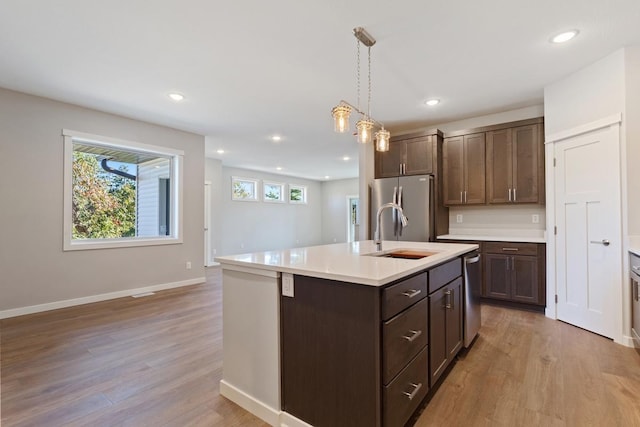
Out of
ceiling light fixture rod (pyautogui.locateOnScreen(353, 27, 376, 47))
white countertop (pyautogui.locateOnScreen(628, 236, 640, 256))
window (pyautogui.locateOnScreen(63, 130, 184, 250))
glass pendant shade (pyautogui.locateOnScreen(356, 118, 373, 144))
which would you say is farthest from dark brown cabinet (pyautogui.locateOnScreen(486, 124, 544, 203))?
window (pyautogui.locateOnScreen(63, 130, 184, 250))

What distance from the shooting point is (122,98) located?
3609 millimetres

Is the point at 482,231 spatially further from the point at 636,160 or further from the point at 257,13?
the point at 257,13

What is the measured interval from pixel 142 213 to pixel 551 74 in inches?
215

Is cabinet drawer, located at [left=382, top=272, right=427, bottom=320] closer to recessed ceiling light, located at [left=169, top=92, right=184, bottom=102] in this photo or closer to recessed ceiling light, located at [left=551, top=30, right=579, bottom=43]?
recessed ceiling light, located at [left=551, top=30, right=579, bottom=43]

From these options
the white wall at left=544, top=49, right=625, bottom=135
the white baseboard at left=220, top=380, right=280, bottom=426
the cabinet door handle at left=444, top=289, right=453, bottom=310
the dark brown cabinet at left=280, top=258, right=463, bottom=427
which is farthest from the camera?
the white wall at left=544, top=49, right=625, bottom=135

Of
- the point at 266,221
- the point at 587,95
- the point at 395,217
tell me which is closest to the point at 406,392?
the point at 395,217

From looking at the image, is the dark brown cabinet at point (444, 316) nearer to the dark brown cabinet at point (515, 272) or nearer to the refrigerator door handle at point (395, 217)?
the dark brown cabinet at point (515, 272)

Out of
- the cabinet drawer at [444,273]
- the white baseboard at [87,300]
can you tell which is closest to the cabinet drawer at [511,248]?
the cabinet drawer at [444,273]

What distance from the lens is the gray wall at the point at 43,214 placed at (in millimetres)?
3379

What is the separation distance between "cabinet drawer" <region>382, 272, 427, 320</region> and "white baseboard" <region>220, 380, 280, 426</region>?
86 centimetres

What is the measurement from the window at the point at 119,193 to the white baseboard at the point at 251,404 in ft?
10.6

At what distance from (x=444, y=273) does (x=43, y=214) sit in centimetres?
438

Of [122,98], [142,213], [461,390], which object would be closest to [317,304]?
[461,390]

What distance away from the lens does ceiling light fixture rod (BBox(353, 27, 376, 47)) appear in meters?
2.32
